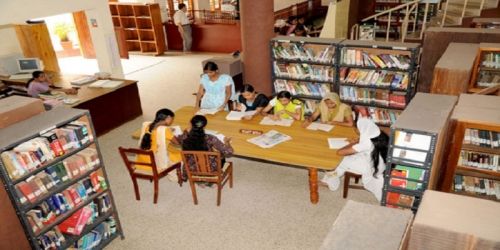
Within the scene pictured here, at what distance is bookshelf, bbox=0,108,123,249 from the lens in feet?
10.8

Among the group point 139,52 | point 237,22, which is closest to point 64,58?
point 139,52

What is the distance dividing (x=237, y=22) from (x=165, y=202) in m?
8.44

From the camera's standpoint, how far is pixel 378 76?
6070mm

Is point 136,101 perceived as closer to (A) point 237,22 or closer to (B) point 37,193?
(B) point 37,193

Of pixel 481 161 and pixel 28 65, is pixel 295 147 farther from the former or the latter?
pixel 28 65

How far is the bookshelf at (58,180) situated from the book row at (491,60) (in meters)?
5.09

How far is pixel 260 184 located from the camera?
5.20 meters

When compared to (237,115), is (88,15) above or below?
above

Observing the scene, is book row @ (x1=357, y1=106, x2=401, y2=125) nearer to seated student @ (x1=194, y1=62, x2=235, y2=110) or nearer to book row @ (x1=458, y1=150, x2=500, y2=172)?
seated student @ (x1=194, y1=62, x2=235, y2=110)

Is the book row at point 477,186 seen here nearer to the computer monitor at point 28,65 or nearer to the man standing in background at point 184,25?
the computer monitor at point 28,65

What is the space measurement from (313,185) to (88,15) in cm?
638

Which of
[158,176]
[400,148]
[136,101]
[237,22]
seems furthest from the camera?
[237,22]

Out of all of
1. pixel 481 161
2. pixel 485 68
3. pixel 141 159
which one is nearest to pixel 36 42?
pixel 141 159

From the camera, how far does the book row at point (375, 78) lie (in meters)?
5.93
